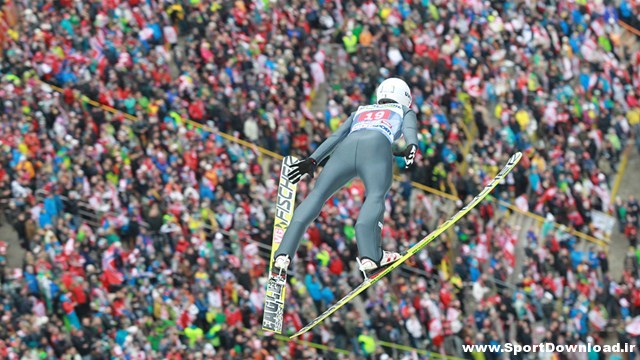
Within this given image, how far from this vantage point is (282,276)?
19.8 meters

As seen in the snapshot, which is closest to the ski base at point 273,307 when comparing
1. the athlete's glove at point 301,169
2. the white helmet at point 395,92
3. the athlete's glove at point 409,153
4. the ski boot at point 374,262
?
the ski boot at point 374,262

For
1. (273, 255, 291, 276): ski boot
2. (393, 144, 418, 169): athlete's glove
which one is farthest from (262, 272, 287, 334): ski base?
(393, 144, 418, 169): athlete's glove

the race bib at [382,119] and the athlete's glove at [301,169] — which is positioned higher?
the race bib at [382,119]

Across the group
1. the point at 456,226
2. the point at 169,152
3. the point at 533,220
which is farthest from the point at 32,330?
the point at 533,220

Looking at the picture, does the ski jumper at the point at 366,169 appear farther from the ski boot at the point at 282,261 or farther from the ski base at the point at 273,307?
the ski base at the point at 273,307

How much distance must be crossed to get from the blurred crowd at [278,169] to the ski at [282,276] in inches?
286

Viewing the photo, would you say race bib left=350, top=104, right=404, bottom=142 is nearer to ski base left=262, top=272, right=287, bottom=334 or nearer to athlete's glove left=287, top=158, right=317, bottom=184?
athlete's glove left=287, top=158, right=317, bottom=184

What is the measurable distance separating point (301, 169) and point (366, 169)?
87 centimetres

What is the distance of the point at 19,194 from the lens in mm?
30047

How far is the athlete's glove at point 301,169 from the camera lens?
19.2 m

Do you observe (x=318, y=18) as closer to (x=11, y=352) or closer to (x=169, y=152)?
(x=169, y=152)

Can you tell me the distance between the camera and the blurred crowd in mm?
28156

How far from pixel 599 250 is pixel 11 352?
13006 mm

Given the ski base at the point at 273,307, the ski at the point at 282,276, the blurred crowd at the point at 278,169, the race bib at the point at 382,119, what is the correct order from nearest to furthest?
1. the race bib at the point at 382,119
2. the ski at the point at 282,276
3. the ski base at the point at 273,307
4. the blurred crowd at the point at 278,169
